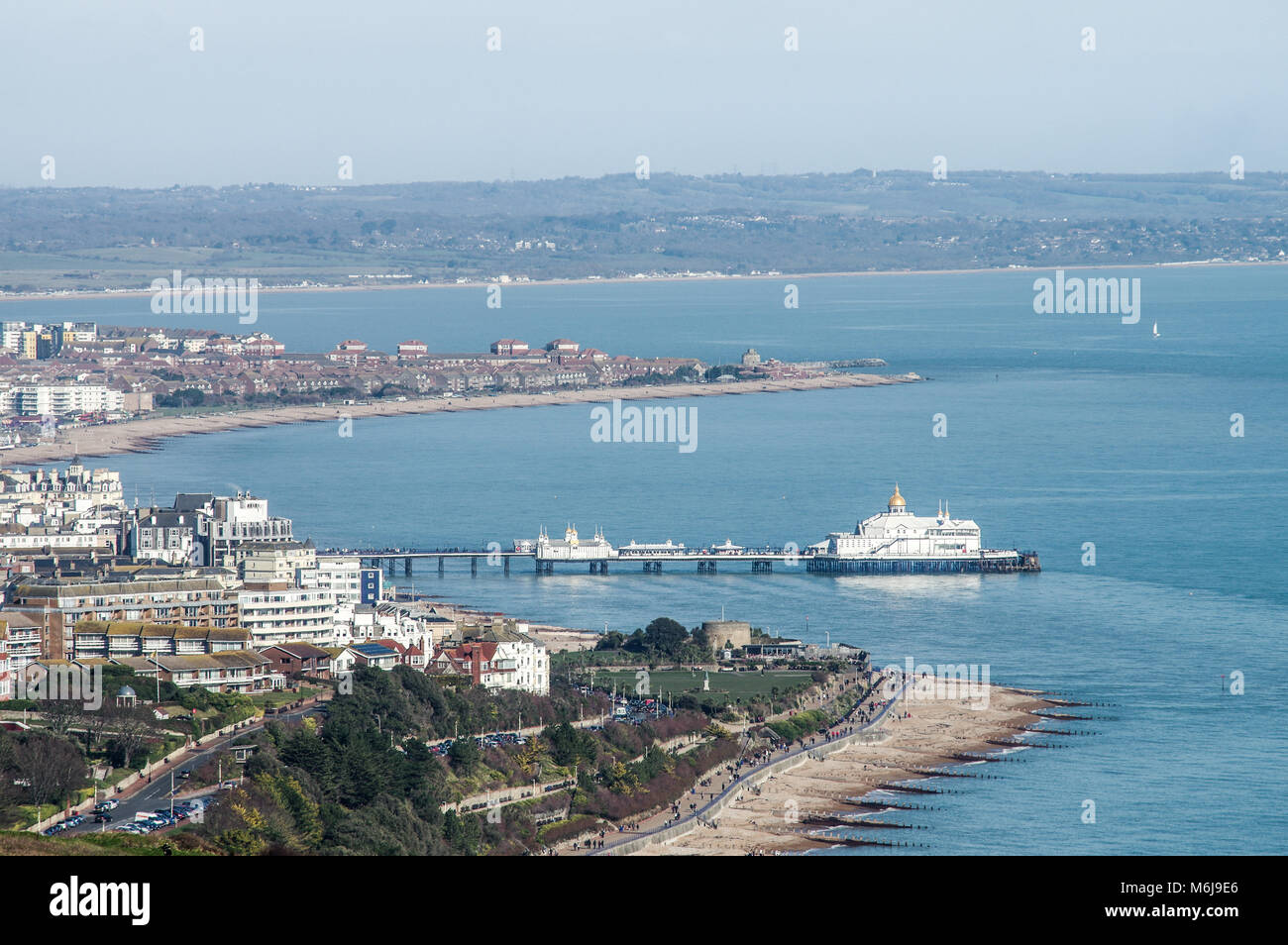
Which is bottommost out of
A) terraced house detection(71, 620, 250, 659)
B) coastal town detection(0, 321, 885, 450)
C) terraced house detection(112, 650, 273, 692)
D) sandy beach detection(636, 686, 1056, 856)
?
sandy beach detection(636, 686, 1056, 856)

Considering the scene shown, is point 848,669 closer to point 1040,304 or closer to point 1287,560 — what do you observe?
point 1287,560

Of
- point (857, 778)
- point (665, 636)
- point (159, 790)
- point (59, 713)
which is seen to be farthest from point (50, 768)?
point (665, 636)

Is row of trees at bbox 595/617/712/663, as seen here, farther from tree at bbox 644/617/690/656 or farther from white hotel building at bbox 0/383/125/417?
white hotel building at bbox 0/383/125/417

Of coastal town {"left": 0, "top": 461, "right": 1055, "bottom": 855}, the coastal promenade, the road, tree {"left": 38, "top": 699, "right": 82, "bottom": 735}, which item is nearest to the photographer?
the road

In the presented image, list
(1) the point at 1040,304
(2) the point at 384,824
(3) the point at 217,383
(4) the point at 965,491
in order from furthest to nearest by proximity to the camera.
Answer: (1) the point at 1040,304 → (3) the point at 217,383 → (4) the point at 965,491 → (2) the point at 384,824

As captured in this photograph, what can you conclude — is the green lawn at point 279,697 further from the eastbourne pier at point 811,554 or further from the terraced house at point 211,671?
the eastbourne pier at point 811,554

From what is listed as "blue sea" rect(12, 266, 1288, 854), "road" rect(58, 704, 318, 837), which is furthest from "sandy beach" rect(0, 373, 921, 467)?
"road" rect(58, 704, 318, 837)
